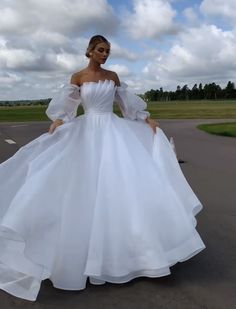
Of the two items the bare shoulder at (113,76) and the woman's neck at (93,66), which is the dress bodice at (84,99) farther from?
the woman's neck at (93,66)

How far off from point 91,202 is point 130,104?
4.49ft

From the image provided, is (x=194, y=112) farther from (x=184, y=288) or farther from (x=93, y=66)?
(x=184, y=288)

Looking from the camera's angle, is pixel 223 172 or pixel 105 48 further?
pixel 223 172

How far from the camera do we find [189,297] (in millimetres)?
4090

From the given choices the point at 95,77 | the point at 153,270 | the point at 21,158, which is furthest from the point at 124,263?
the point at 95,77

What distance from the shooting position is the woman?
4125mm

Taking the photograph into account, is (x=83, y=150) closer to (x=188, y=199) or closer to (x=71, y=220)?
(x=71, y=220)

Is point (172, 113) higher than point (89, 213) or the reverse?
the reverse

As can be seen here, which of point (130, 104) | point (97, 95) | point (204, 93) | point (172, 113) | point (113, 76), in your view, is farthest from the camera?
point (204, 93)

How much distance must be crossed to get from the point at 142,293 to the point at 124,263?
A: 0.98ft

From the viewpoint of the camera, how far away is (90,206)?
438 cm

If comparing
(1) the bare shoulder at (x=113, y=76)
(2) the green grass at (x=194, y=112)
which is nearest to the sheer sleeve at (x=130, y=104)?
(1) the bare shoulder at (x=113, y=76)

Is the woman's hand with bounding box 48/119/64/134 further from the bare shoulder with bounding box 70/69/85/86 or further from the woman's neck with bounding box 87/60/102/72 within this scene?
the woman's neck with bounding box 87/60/102/72

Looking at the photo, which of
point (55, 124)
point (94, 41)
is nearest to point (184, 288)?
point (55, 124)
